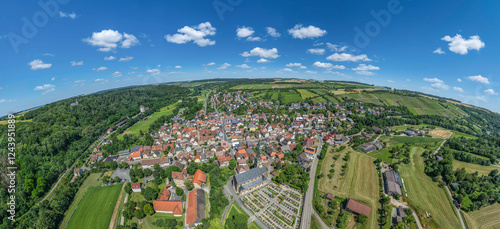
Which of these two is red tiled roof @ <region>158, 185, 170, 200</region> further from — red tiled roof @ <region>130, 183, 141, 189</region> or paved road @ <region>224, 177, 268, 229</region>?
paved road @ <region>224, 177, 268, 229</region>

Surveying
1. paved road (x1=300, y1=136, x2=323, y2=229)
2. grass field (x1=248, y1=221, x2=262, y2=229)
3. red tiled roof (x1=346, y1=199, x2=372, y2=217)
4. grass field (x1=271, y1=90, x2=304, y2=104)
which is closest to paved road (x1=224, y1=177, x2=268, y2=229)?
grass field (x1=248, y1=221, x2=262, y2=229)

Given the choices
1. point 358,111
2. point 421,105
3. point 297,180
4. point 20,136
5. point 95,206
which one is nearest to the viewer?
point 95,206

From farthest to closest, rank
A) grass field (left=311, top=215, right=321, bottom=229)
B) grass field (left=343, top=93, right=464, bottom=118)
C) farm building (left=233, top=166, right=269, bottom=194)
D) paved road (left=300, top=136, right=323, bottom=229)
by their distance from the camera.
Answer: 1. grass field (left=343, top=93, right=464, bottom=118)
2. farm building (left=233, top=166, right=269, bottom=194)
3. paved road (left=300, top=136, right=323, bottom=229)
4. grass field (left=311, top=215, right=321, bottom=229)

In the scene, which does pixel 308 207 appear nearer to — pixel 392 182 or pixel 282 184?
pixel 282 184

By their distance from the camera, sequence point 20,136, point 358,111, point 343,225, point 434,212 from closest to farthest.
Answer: point 343,225 < point 434,212 < point 20,136 < point 358,111

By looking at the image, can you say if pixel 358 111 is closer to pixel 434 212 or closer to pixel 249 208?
pixel 434 212

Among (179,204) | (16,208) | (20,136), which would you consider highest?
(20,136)

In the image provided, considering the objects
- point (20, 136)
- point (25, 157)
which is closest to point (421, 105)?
point (25, 157)
